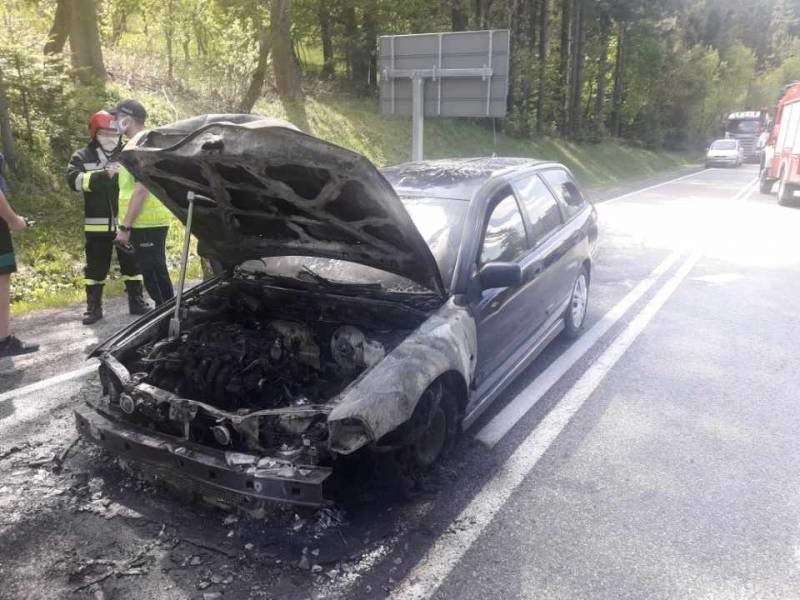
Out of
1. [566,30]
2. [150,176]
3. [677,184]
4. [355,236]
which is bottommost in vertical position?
[677,184]

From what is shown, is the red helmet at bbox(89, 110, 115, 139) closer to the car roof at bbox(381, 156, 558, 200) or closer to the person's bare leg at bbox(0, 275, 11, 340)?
the person's bare leg at bbox(0, 275, 11, 340)

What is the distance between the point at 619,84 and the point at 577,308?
36606 mm

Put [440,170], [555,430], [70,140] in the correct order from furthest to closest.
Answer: [70,140] < [440,170] < [555,430]

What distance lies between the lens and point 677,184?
23859 mm

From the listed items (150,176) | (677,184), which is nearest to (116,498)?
(150,176)

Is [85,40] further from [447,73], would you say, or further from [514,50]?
[514,50]

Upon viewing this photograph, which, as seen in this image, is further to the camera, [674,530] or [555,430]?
[555,430]

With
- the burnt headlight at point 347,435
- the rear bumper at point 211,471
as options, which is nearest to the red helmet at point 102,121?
the rear bumper at point 211,471

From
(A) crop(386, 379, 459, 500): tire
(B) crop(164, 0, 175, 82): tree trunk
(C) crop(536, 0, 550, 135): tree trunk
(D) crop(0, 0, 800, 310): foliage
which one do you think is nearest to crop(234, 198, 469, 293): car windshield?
(A) crop(386, 379, 459, 500): tire

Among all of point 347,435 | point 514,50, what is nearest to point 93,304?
point 347,435

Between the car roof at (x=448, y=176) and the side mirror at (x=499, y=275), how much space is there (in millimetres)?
676

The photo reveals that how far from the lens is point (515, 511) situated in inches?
125

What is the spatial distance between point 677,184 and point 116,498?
24501 millimetres

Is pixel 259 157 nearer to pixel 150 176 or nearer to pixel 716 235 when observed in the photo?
pixel 150 176
